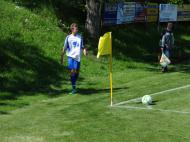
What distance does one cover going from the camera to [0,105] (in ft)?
46.6

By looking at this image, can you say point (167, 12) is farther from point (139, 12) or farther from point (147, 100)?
point (147, 100)

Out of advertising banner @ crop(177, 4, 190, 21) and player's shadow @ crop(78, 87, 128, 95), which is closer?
player's shadow @ crop(78, 87, 128, 95)

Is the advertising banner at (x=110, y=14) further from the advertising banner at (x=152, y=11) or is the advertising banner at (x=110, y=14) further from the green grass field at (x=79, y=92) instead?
the advertising banner at (x=152, y=11)

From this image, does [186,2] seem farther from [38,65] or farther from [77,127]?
[77,127]

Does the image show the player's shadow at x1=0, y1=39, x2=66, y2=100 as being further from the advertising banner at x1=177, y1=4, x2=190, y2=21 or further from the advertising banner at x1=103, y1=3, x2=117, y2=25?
the advertising banner at x1=177, y1=4, x2=190, y2=21

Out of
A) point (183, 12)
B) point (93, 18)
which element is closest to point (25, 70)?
point (93, 18)

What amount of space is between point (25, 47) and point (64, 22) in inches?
228

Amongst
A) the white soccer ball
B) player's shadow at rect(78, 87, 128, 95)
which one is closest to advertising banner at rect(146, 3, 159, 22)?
player's shadow at rect(78, 87, 128, 95)

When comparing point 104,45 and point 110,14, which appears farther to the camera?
point 110,14

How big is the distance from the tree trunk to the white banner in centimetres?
979

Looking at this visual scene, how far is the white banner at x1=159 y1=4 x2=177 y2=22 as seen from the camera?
34.1 meters

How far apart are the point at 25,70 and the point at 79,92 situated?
105 inches

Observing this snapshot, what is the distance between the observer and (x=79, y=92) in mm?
16422

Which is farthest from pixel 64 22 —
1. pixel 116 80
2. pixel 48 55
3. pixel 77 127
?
pixel 77 127
